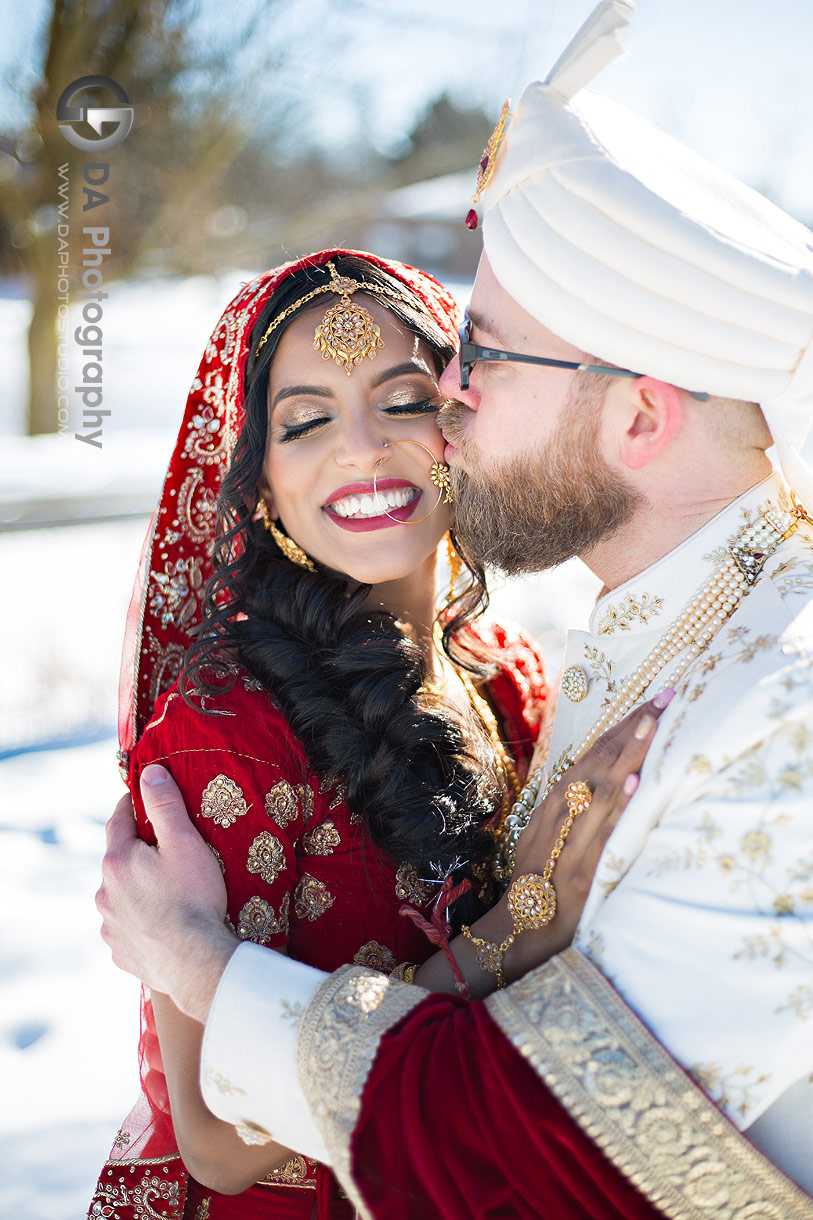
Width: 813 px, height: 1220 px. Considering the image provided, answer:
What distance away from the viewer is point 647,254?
4.73ft

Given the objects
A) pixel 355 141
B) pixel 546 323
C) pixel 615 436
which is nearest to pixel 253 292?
pixel 546 323

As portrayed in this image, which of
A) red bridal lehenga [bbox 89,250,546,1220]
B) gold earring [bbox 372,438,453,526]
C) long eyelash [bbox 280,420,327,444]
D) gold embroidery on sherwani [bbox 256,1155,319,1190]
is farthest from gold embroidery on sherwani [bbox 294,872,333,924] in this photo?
long eyelash [bbox 280,420,327,444]

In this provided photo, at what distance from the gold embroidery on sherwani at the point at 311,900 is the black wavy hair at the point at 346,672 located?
0.44 feet

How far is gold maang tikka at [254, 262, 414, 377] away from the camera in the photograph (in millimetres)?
1923

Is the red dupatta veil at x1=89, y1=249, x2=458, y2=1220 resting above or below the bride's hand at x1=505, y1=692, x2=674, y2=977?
above

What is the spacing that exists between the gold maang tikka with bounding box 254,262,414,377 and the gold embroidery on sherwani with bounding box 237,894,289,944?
3.32 ft

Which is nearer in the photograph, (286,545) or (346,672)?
(346,672)

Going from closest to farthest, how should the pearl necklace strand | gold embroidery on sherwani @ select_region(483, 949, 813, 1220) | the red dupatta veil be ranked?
gold embroidery on sherwani @ select_region(483, 949, 813, 1220) → the pearl necklace strand → the red dupatta veil

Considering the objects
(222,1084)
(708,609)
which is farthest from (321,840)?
(708,609)

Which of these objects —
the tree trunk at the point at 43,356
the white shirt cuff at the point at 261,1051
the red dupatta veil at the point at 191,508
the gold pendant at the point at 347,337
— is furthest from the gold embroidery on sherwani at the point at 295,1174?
the tree trunk at the point at 43,356

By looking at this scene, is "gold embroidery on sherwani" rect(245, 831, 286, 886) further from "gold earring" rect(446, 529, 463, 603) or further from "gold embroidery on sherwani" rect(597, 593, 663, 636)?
"gold earring" rect(446, 529, 463, 603)

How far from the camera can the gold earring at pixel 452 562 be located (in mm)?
2318

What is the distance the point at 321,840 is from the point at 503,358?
90 centimetres

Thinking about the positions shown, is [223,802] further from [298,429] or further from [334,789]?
[298,429]
